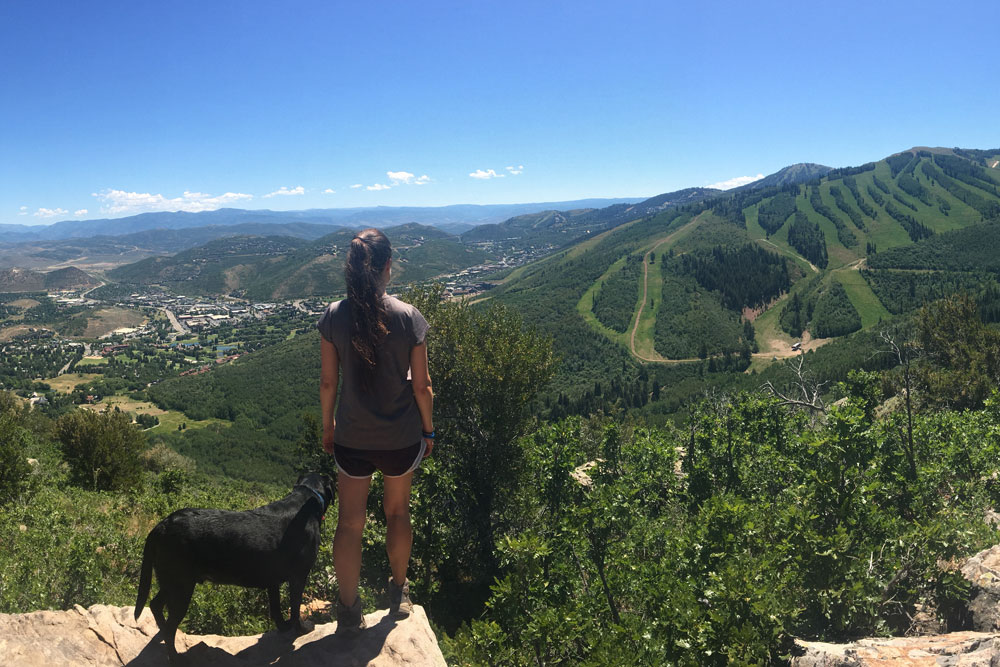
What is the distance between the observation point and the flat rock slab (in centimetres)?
485

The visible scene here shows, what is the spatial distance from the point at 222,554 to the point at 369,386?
218 centimetres

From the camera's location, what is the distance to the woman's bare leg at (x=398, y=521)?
4850mm

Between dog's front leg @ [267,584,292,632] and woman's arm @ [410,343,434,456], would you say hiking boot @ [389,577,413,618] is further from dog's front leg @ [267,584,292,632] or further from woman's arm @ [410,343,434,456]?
woman's arm @ [410,343,434,456]

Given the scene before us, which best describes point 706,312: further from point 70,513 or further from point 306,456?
point 70,513

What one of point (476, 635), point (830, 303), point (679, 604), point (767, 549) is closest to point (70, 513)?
point (476, 635)

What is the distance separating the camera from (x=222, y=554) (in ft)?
14.6

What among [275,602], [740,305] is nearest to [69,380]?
[275,602]

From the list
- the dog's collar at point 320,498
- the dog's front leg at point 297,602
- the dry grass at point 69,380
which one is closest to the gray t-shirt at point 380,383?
the dog's collar at point 320,498

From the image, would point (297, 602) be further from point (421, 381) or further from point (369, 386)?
point (421, 381)

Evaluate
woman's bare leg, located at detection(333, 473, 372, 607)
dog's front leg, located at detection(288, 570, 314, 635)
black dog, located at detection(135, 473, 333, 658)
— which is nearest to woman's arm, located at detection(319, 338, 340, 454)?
woman's bare leg, located at detection(333, 473, 372, 607)

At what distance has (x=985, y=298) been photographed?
11238 centimetres

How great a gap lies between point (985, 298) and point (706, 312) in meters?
69.7

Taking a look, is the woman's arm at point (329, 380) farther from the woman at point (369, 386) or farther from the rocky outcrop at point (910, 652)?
the rocky outcrop at point (910, 652)

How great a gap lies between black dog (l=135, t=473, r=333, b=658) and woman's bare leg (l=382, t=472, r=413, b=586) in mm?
846
